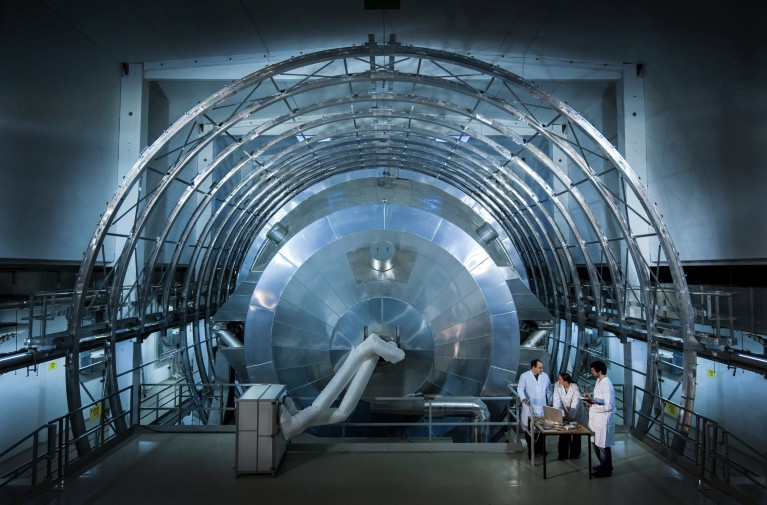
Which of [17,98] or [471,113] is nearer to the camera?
[17,98]

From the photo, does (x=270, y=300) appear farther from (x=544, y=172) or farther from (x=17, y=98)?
(x=544, y=172)

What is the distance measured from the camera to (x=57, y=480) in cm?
776

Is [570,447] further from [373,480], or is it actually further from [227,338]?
[227,338]

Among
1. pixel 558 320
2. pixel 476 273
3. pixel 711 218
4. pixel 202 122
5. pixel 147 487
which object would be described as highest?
pixel 202 122

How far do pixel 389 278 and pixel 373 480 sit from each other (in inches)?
153

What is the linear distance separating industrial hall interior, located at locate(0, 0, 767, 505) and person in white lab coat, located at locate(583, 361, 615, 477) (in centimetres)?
4

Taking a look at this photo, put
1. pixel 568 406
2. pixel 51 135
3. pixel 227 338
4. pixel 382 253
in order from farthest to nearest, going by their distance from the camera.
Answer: pixel 227 338 < pixel 51 135 < pixel 382 253 < pixel 568 406

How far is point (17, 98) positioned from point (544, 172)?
1844cm

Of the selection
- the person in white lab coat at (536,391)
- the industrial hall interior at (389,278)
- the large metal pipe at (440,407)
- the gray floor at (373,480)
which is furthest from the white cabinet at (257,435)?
the person in white lab coat at (536,391)

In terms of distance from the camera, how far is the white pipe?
899cm

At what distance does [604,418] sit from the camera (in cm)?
788

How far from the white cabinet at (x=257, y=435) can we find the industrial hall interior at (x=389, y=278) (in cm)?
5

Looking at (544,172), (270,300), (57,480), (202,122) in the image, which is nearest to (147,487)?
(57,480)

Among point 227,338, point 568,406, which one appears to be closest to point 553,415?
point 568,406
